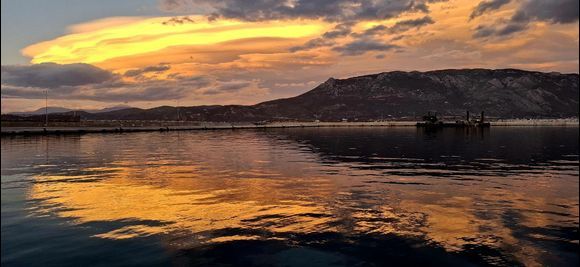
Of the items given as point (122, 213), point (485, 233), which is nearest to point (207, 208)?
point (122, 213)

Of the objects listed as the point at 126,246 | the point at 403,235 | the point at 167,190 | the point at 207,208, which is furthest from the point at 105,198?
the point at 403,235

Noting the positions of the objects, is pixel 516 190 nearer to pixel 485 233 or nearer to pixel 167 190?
pixel 485 233

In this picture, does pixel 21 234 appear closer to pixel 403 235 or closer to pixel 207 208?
pixel 207 208

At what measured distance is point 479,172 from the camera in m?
54.8

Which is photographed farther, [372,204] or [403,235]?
[372,204]

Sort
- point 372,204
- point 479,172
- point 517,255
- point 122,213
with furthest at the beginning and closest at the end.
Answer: point 479,172, point 372,204, point 122,213, point 517,255

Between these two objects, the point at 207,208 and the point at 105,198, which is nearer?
the point at 207,208

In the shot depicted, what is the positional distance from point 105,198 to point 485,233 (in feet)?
90.5

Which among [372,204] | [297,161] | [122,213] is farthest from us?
[297,161]

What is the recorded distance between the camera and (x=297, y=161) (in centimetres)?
6875

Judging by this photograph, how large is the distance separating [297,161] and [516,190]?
111 feet

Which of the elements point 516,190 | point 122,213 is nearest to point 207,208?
point 122,213

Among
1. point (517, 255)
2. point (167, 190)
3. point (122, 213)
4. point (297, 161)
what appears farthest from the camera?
point (297, 161)

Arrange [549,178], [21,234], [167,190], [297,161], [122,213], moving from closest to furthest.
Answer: [21,234]
[122,213]
[167,190]
[549,178]
[297,161]
